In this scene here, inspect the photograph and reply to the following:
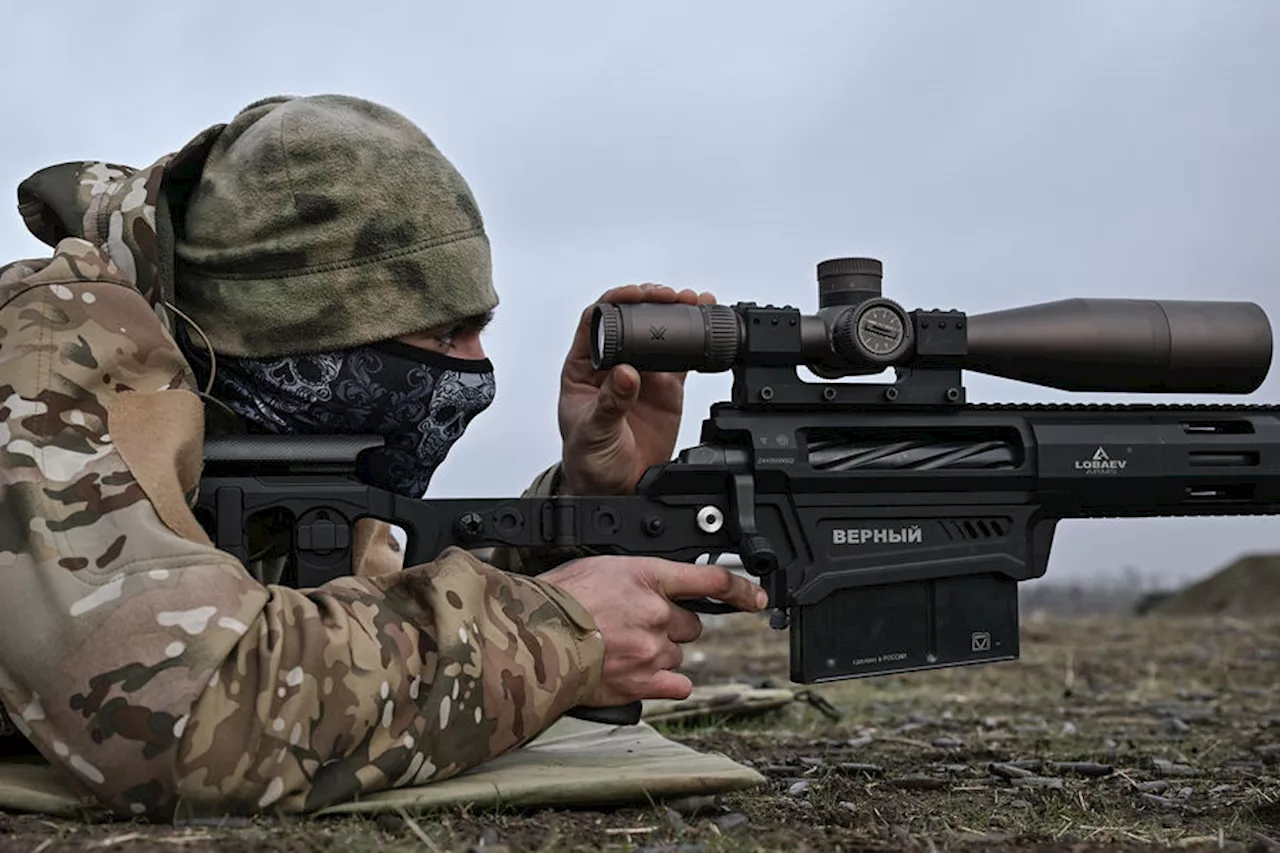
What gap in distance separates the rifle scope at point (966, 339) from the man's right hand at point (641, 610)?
600 mm

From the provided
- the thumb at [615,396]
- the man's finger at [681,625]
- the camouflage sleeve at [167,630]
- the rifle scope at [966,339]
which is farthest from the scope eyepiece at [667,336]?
the camouflage sleeve at [167,630]

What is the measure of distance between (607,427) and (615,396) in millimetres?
295

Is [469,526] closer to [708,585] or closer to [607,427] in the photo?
[708,585]

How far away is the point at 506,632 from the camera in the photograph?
338cm

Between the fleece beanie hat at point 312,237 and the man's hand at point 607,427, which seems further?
the man's hand at point 607,427

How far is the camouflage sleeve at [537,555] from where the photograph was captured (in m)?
4.71

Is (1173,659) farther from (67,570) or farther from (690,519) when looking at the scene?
(67,570)

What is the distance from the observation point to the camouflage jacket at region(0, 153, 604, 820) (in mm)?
2932

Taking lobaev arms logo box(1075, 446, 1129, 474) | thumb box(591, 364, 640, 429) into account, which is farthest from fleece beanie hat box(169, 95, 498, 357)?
lobaev arms logo box(1075, 446, 1129, 474)

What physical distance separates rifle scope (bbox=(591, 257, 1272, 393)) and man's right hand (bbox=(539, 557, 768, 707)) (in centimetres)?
60

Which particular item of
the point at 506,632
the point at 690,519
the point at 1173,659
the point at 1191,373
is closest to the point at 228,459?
the point at 506,632

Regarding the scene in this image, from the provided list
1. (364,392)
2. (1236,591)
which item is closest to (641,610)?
(364,392)

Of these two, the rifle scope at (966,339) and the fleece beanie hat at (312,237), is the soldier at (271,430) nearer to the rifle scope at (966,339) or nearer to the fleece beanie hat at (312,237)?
the fleece beanie hat at (312,237)

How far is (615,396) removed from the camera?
171 inches
